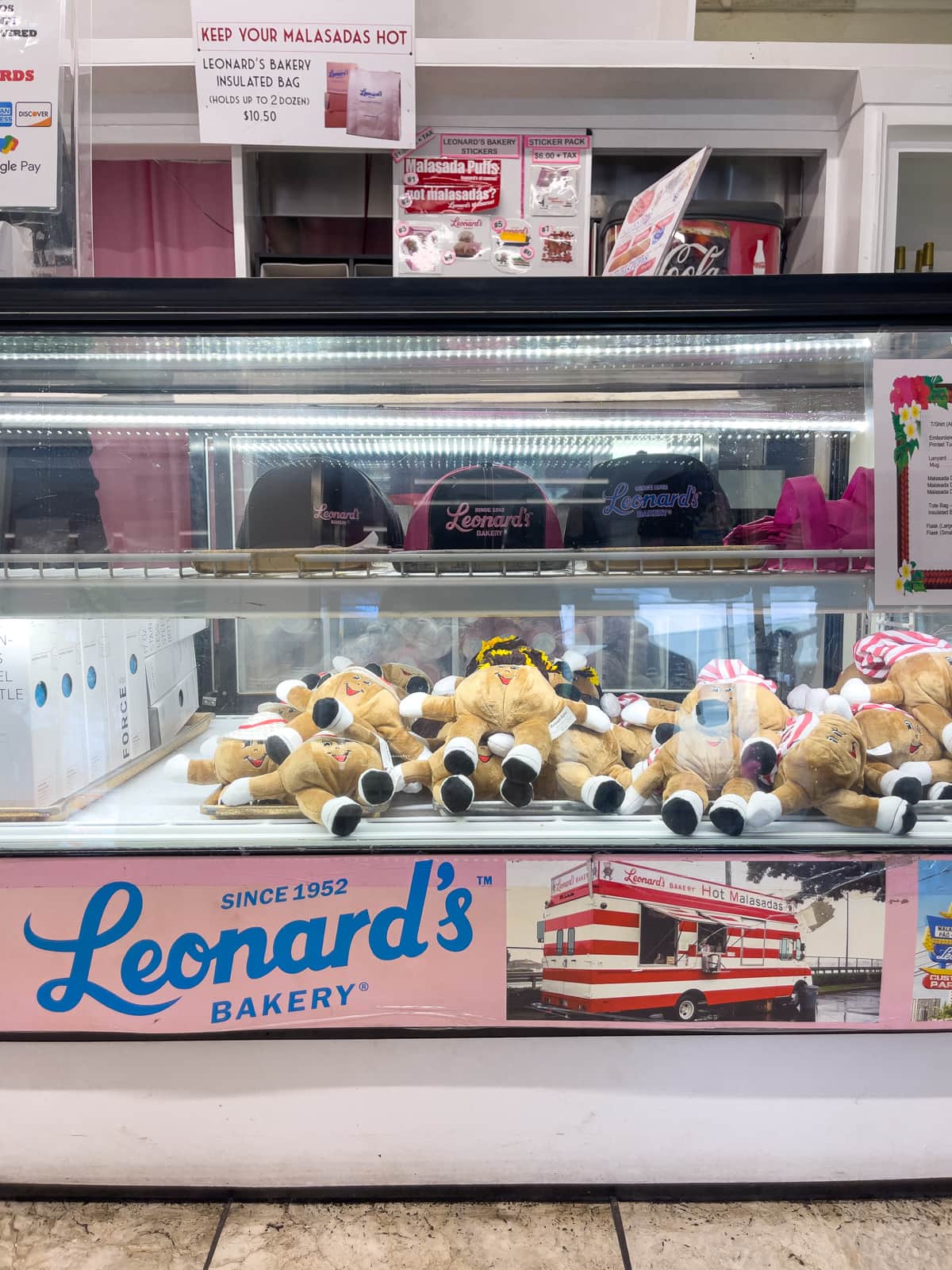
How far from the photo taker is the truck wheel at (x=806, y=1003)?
110 cm

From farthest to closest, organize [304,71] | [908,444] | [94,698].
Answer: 1. [304,71]
2. [94,698]
3. [908,444]

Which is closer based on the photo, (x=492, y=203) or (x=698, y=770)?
(x=698, y=770)

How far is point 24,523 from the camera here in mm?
1111

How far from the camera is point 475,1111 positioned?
3.74 feet

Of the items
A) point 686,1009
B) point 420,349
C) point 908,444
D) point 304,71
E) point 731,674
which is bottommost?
point 686,1009

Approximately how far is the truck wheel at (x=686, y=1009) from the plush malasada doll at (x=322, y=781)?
517 mm

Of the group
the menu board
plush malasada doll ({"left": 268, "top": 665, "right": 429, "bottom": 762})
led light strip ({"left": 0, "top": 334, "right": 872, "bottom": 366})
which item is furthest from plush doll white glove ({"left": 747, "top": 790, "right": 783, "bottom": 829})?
the menu board

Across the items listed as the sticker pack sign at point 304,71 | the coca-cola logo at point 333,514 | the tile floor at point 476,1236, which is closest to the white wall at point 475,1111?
the tile floor at point 476,1236

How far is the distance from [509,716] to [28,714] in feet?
2.36

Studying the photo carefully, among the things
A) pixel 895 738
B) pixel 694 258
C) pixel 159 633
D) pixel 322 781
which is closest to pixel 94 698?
pixel 159 633

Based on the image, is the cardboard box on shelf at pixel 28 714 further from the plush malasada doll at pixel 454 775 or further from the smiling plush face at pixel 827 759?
the smiling plush face at pixel 827 759

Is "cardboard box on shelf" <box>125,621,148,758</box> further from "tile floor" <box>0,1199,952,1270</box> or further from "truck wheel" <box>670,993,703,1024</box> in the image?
"truck wheel" <box>670,993,703,1024</box>

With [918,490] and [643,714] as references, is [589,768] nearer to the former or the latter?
[643,714]

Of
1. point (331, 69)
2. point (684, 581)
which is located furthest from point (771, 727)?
point (331, 69)
